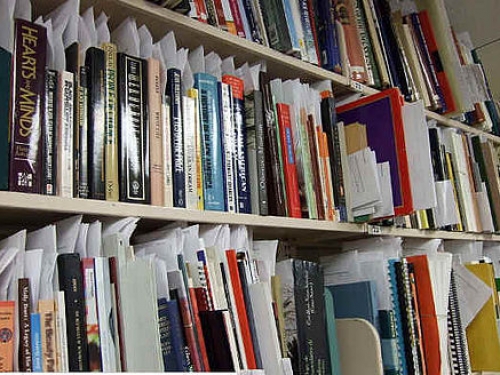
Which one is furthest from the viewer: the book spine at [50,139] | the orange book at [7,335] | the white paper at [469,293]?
the white paper at [469,293]

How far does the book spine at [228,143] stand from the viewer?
3.42ft

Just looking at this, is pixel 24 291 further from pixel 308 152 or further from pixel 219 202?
pixel 308 152

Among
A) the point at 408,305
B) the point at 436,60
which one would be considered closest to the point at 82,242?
the point at 408,305

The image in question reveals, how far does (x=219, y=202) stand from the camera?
102 centimetres

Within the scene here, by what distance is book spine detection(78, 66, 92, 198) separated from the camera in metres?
0.83

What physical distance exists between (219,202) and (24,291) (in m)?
0.40

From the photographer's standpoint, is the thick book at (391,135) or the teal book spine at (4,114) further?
the thick book at (391,135)

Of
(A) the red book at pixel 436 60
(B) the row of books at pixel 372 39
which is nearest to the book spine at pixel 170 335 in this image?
(B) the row of books at pixel 372 39

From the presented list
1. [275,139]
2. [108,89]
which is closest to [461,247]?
[275,139]

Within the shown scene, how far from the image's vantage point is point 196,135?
1.01 metres

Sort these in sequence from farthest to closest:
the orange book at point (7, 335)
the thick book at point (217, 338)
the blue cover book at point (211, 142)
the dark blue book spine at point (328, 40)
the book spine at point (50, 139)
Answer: the dark blue book spine at point (328, 40) → the blue cover book at point (211, 142) → the thick book at point (217, 338) → the book spine at point (50, 139) → the orange book at point (7, 335)

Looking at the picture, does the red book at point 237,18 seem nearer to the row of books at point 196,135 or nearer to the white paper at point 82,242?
the row of books at point 196,135

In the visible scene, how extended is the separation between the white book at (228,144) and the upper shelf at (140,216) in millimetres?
41

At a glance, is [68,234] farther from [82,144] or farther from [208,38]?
[208,38]
